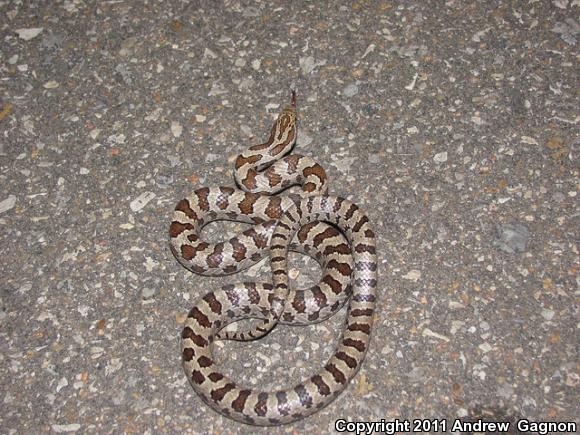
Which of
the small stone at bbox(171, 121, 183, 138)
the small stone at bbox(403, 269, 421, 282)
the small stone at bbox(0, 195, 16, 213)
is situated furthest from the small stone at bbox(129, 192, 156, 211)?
the small stone at bbox(403, 269, 421, 282)

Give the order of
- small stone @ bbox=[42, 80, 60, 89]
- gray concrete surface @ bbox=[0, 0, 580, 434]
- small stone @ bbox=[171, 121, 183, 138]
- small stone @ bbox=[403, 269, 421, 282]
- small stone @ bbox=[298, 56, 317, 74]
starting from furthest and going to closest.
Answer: small stone @ bbox=[42, 80, 60, 89]
small stone @ bbox=[298, 56, 317, 74]
small stone @ bbox=[171, 121, 183, 138]
small stone @ bbox=[403, 269, 421, 282]
gray concrete surface @ bbox=[0, 0, 580, 434]

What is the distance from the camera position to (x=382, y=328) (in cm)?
530

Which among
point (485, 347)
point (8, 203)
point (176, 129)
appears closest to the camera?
point (485, 347)

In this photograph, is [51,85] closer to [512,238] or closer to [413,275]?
[413,275]

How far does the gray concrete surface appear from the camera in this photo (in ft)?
16.5

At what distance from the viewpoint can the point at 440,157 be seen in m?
6.19

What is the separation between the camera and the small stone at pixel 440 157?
617cm

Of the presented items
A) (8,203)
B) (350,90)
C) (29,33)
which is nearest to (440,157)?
(350,90)

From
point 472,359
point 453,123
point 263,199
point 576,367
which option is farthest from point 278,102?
point 576,367

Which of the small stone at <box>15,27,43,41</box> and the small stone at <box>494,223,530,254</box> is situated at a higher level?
the small stone at <box>15,27,43,41</box>

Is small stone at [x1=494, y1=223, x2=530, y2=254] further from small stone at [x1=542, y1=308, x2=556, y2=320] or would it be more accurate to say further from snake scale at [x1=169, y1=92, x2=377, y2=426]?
snake scale at [x1=169, y1=92, x2=377, y2=426]

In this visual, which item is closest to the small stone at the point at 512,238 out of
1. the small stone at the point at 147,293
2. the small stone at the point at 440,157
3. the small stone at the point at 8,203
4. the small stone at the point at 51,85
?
the small stone at the point at 440,157

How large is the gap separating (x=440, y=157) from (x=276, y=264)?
2.02 metres

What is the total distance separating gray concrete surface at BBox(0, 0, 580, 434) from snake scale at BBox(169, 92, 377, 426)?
0.62 feet
